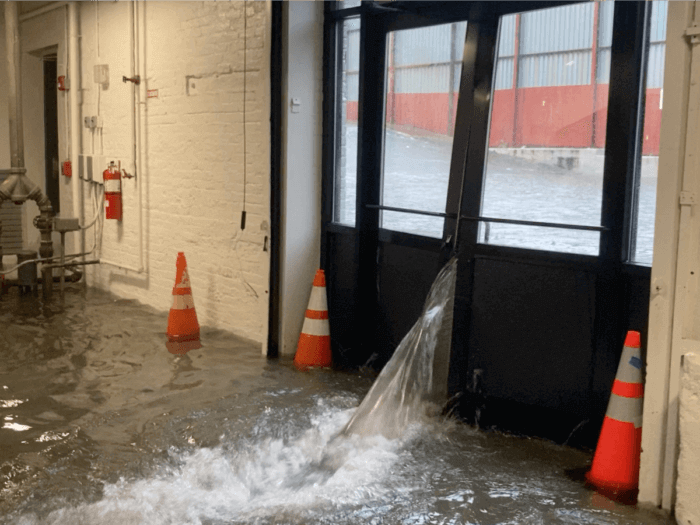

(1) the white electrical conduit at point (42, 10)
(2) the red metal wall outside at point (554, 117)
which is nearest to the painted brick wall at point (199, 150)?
(1) the white electrical conduit at point (42, 10)

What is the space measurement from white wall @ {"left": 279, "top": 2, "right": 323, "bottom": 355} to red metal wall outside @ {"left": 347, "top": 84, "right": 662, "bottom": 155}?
1080 mm

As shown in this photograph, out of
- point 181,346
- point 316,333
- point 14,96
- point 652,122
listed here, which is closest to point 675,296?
point 652,122

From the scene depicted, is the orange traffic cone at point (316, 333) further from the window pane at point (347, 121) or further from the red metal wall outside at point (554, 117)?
the red metal wall outside at point (554, 117)

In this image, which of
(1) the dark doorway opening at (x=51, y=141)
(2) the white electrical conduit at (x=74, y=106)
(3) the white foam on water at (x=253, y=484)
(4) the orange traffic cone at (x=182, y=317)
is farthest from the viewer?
(1) the dark doorway opening at (x=51, y=141)

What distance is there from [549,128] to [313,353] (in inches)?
86.5

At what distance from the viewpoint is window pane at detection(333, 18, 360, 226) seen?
515 cm

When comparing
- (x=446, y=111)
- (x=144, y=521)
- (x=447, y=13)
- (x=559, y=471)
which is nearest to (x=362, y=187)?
(x=446, y=111)

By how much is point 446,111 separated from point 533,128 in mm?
631

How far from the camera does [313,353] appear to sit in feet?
17.1

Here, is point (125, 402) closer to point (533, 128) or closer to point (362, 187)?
point (362, 187)

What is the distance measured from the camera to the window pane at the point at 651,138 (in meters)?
3.49

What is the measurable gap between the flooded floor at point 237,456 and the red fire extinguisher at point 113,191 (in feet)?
6.79

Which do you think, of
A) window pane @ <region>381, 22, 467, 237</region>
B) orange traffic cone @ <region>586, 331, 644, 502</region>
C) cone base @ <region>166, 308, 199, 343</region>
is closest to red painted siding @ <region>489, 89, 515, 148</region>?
window pane @ <region>381, 22, 467, 237</region>

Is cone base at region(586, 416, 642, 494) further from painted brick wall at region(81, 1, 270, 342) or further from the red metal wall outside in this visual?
painted brick wall at region(81, 1, 270, 342)
